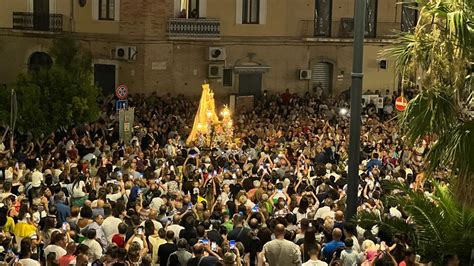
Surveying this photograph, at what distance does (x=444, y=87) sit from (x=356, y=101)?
1585mm

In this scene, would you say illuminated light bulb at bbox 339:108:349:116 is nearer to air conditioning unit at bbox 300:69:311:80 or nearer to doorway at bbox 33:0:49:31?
air conditioning unit at bbox 300:69:311:80

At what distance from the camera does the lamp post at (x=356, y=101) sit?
12742 mm

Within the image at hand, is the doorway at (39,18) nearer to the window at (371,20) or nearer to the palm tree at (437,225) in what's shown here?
the window at (371,20)

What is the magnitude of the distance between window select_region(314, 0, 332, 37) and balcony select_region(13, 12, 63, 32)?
10.2m

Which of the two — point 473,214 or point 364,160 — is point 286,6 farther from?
point 473,214

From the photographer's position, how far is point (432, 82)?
38.1 feet

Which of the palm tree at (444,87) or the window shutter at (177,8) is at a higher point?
the window shutter at (177,8)

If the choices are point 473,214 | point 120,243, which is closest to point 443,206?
point 473,214

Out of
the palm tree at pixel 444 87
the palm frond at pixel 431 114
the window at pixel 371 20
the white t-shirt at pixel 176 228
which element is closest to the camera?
the palm tree at pixel 444 87

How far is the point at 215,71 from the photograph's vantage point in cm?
3644

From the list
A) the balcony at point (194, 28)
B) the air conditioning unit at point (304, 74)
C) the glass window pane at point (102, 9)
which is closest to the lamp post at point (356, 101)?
the balcony at point (194, 28)

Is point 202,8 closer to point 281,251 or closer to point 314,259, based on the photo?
point 281,251

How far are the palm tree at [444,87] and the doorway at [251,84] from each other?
2537 cm

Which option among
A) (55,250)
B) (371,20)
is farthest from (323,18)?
(55,250)
